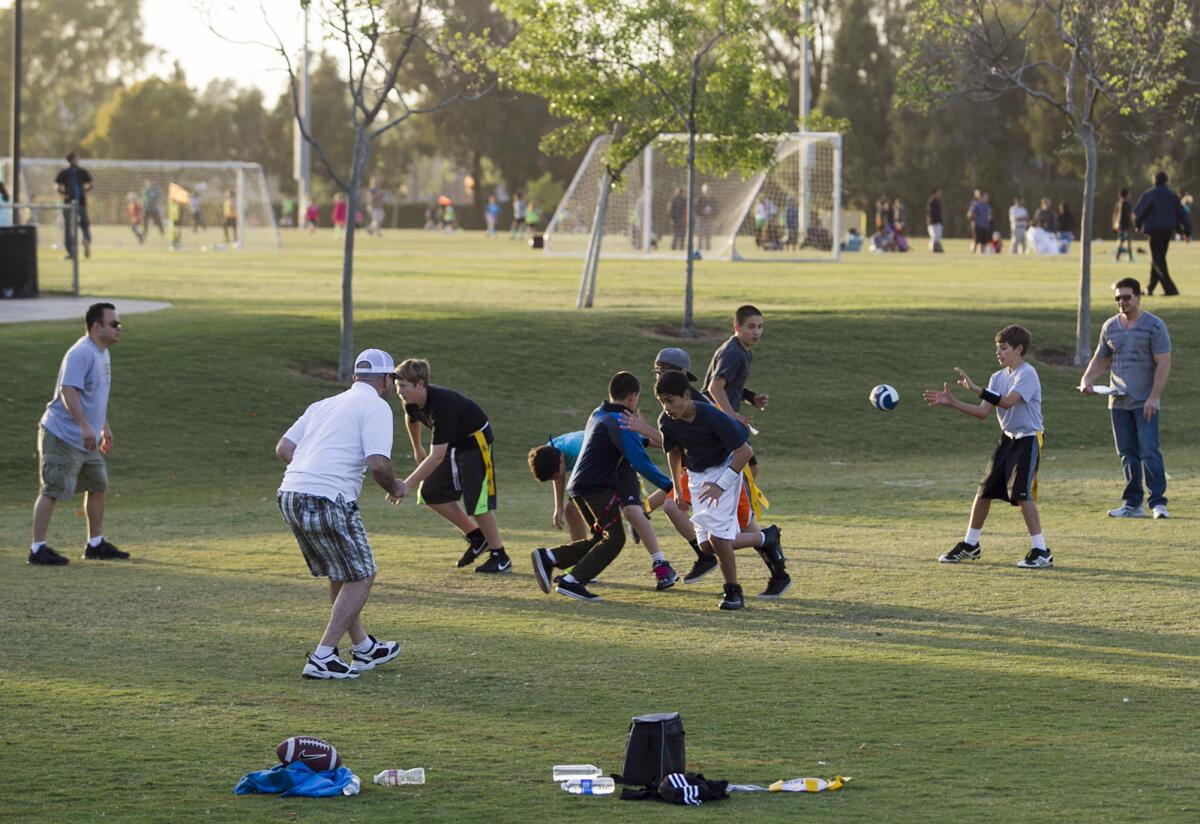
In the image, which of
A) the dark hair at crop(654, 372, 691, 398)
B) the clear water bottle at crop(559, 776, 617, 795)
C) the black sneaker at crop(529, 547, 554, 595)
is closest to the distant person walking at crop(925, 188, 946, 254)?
the black sneaker at crop(529, 547, 554, 595)

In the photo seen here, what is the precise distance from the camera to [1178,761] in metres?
7.46

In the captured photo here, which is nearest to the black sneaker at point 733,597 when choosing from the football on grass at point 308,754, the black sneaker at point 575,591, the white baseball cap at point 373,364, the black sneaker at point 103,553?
the black sneaker at point 575,591

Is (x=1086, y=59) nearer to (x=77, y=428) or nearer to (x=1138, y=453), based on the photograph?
(x=1138, y=453)

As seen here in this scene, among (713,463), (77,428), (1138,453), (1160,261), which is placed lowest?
(1138,453)

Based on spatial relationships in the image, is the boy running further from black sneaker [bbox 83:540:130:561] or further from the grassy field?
Answer: black sneaker [bbox 83:540:130:561]

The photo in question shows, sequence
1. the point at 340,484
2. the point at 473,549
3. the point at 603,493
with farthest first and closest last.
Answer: the point at 473,549
the point at 603,493
the point at 340,484

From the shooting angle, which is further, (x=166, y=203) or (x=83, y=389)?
(x=166, y=203)

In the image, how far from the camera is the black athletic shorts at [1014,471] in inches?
500

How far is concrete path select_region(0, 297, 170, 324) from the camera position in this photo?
84.5 ft

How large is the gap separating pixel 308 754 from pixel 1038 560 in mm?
7079

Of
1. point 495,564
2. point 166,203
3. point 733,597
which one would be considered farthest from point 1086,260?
point 166,203

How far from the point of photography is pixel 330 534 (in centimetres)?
902

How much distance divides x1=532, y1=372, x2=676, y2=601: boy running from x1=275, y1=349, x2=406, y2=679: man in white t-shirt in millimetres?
2512

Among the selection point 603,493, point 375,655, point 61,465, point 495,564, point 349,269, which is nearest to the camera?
point 375,655
